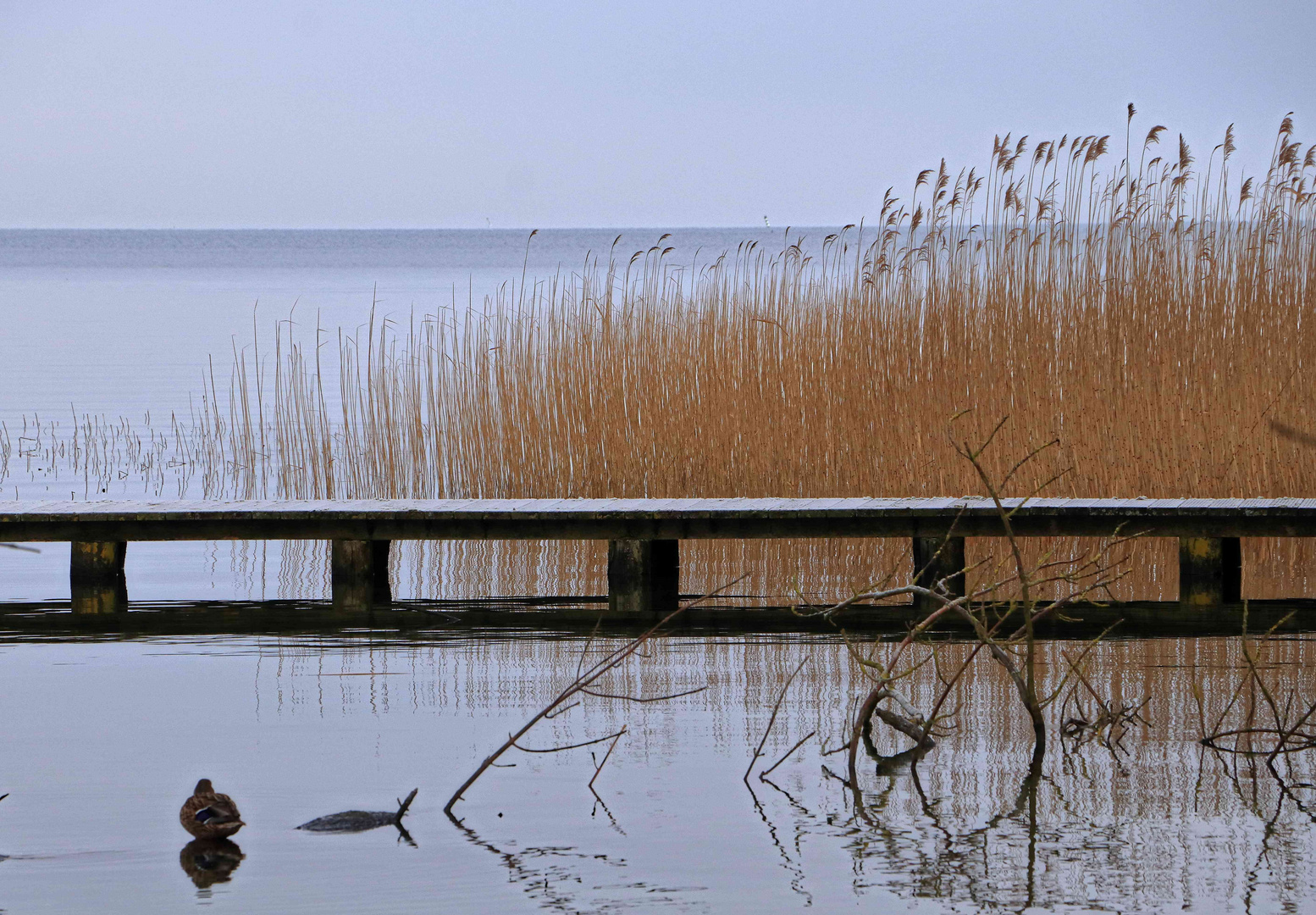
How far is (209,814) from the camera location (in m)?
2.92

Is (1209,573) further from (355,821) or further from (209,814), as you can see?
(209,814)

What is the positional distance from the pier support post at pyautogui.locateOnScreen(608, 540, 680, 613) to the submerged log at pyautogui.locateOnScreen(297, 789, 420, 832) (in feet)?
7.53

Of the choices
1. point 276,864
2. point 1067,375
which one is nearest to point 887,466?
point 1067,375

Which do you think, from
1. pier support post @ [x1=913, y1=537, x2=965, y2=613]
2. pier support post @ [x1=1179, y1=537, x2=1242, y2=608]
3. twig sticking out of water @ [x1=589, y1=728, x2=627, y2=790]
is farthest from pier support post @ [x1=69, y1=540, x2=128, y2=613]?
pier support post @ [x1=1179, y1=537, x2=1242, y2=608]

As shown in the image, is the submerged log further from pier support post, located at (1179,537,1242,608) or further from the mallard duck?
pier support post, located at (1179,537,1242,608)

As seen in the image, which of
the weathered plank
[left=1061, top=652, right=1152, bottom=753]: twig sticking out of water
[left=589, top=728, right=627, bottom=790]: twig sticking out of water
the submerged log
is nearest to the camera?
the submerged log

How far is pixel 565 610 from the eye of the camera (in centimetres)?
536

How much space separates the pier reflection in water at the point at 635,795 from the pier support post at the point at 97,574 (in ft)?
2.94

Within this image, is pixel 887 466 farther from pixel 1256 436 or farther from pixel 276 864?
pixel 276 864

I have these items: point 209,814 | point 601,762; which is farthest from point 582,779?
point 209,814

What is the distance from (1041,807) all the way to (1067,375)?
3.50 m

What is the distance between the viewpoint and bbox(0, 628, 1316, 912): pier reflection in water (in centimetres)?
271

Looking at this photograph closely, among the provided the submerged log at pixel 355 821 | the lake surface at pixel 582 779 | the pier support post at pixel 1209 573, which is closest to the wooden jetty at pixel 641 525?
the pier support post at pixel 1209 573

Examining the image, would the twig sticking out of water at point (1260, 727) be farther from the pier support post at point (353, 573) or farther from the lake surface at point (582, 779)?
the pier support post at point (353, 573)
